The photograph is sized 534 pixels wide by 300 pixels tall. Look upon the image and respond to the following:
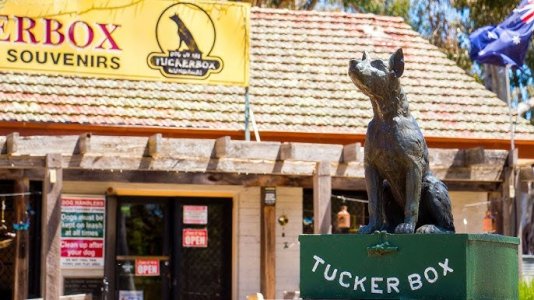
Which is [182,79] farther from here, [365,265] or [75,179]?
[365,265]

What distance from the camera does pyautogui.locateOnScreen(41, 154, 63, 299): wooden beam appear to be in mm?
13969

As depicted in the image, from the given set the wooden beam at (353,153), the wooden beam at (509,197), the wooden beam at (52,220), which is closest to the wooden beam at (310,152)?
the wooden beam at (353,153)

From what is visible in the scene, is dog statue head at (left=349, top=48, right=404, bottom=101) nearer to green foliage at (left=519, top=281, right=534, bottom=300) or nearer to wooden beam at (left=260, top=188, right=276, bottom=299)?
green foliage at (left=519, top=281, right=534, bottom=300)

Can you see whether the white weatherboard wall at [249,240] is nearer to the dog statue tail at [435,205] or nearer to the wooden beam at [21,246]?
the wooden beam at [21,246]

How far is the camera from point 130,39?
51.3 feet

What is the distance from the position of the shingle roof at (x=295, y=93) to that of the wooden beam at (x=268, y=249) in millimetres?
1138

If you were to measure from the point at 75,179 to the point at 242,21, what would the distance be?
285 centimetres

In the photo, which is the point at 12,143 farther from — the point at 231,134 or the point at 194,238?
the point at 194,238

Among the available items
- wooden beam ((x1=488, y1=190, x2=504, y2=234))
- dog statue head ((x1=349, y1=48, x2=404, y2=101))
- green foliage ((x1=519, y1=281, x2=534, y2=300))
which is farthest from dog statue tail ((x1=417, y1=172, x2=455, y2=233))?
wooden beam ((x1=488, y1=190, x2=504, y2=234))

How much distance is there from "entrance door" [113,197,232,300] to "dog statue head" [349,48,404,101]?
32.3 ft

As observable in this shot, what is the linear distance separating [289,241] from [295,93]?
2.15 metres

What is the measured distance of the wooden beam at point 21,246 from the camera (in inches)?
627

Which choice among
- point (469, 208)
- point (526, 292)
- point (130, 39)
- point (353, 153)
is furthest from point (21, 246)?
point (526, 292)

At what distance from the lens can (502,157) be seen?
15758 millimetres
